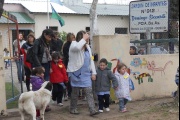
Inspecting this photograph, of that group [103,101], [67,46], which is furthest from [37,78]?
[67,46]

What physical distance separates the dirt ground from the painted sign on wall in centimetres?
194

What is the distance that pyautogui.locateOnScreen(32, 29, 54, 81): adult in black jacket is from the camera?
6.70 meters

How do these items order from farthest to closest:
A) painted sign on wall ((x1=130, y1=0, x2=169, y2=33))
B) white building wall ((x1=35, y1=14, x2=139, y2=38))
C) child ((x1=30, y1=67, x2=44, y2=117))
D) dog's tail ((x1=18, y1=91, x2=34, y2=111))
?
1. white building wall ((x1=35, y1=14, x2=139, y2=38))
2. painted sign on wall ((x1=130, y1=0, x2=169, y2=33))
3. child ((x1=30, y1=67, x2=44, y2=117))
4. dog's tail ((x1=18, y1=91, x2=34, y2=111))

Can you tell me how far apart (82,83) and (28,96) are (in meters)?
1.20

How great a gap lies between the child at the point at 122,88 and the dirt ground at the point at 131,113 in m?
0.20

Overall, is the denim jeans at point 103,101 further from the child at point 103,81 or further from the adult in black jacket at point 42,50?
the adult in black jacket at point 42,50

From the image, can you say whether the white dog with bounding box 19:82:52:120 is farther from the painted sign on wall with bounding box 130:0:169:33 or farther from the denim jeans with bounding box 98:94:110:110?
the painted sign on wall with bounding box 130:0:169:33

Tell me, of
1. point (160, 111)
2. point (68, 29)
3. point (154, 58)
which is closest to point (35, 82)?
point (160, 111)

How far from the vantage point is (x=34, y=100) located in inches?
239

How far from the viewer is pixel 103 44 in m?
7.73

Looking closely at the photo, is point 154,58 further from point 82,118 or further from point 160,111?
point 82,118

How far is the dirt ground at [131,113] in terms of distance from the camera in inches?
262

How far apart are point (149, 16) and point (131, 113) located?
111 inches

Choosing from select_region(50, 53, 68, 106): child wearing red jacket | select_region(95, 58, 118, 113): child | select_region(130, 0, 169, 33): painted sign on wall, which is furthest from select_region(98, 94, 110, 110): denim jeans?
select_region(130, 0, 169, 33): painted sign on wall
